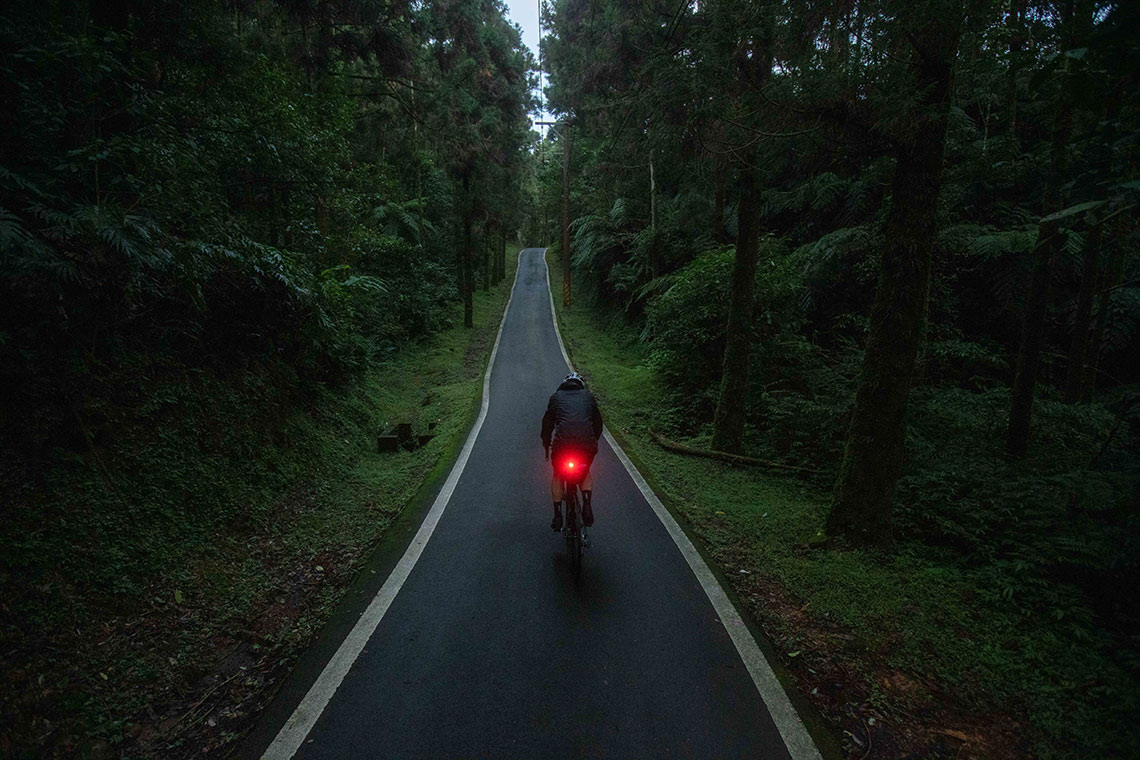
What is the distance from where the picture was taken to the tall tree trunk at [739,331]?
28.7 ft

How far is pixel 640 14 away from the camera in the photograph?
471 inches

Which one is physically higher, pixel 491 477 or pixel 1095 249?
pixel 1095 249

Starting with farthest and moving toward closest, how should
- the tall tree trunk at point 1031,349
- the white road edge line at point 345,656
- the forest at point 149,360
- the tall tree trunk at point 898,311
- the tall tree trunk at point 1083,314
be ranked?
the tall tree trunk at point 1083,314 < the tall tree trunk at point 1031,349 < the tall tree trunk at point 898,311 < the forest at point 149,360 < the white road edge line at point 345,656

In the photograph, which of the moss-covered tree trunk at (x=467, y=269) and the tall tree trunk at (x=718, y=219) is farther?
the moss-covered tree trunk at (x=467, y=269)

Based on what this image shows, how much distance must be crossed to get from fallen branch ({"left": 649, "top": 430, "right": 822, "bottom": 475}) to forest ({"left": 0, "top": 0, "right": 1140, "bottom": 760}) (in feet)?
0.25

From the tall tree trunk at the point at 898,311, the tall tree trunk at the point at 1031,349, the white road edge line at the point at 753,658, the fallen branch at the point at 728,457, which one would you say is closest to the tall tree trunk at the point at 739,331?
the fallen branch at the point at 728,457

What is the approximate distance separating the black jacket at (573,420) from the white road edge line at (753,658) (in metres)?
1.62

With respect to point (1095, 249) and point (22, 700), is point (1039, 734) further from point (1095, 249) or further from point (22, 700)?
point (1095, 249)

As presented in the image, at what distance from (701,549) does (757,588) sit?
2.87 ft

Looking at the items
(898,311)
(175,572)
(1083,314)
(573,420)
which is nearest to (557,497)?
(573,420)

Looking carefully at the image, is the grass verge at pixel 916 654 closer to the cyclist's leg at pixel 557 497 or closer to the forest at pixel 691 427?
the forest at pixel 691 427

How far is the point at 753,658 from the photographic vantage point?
394 cm

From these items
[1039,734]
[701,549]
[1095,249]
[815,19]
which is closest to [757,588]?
[701,549]

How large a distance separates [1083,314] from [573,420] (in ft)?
30.6
